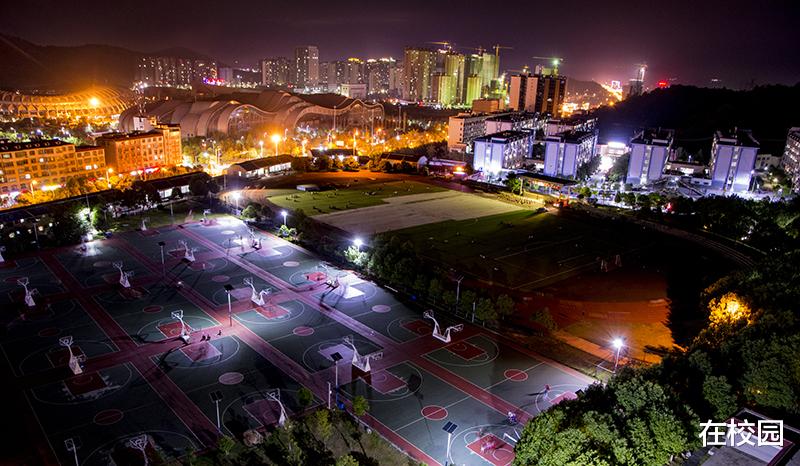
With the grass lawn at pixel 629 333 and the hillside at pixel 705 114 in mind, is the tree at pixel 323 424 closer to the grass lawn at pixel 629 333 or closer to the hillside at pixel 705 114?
the grass lawn at pixel 629 333

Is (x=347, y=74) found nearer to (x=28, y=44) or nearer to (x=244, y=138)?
(x=28, y=44)

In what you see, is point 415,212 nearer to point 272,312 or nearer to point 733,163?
point 272,312

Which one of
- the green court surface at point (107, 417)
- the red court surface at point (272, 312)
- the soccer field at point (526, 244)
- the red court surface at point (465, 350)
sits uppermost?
the soccer field at point (526, 244)

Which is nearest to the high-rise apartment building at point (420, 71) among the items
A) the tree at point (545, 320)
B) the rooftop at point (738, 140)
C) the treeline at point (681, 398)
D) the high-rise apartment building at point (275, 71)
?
the high-rise apartment building at point (275, 71)

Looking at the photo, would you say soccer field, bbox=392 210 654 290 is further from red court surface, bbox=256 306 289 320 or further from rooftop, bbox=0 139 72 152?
rooftop, bbox=0 139 72 152

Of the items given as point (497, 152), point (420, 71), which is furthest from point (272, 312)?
point (420, 71)

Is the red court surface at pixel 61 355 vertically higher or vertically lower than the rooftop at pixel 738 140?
lower

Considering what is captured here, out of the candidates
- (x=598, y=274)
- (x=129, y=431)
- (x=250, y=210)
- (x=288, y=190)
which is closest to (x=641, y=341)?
(x=598, y=274)

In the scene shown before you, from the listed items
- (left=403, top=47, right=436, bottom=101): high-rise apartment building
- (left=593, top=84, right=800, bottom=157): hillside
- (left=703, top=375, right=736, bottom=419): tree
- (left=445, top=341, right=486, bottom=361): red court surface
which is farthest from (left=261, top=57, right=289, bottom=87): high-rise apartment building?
(left=703, top=375, right=736, bottom=419): tree
